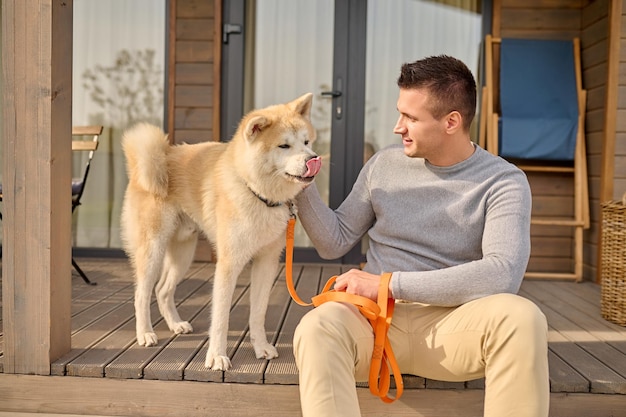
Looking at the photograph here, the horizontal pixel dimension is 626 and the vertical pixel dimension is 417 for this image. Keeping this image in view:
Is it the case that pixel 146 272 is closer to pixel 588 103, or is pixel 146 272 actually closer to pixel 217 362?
pixel 217 362

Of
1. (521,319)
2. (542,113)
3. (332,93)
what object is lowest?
(521,319)

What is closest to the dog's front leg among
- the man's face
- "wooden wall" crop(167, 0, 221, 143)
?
the man's face

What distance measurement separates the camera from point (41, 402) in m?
1.98

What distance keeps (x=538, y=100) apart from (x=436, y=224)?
2447 millimetres

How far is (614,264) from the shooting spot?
2.78m

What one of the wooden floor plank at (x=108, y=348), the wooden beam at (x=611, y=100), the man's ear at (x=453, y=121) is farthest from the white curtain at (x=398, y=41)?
the man's ear at (x=453, y=121)

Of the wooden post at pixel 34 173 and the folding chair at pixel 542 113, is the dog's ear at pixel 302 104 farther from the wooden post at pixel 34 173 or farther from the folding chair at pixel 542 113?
the folding chair at pixel 542 113

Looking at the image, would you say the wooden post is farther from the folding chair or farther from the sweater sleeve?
the folding chair

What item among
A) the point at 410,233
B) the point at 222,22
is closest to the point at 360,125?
the point at 222,22

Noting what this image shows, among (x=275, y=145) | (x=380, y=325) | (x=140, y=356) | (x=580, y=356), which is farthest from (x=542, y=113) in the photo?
(x=140, y=356)

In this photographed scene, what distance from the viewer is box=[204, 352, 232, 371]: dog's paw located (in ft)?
6.42

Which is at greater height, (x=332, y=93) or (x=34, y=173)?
(x=332, y=93)

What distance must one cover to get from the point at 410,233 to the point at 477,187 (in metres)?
0.25

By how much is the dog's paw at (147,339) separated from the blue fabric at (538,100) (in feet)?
8.49
